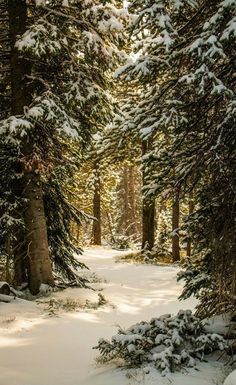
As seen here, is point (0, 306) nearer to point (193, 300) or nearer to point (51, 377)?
point (51, 377)

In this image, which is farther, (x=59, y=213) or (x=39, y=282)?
(x=59, y=213)

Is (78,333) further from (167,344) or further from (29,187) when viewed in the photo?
(29,187)

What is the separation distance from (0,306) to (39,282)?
5.51 ft

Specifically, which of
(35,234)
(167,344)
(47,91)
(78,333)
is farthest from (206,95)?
(35,234)

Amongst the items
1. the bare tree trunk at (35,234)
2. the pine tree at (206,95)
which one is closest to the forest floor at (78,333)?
the bare tree trunk at (35,234)

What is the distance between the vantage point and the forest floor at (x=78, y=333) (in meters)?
5.27

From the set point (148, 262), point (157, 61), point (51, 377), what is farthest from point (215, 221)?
point (148, 262)

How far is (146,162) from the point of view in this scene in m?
7.25

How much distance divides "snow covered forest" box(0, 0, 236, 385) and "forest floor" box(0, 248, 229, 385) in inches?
1.2

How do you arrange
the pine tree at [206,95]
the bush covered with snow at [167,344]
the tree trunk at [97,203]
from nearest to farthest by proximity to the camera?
the pine tree at [206,95] → the bush covered with snow at [167,344] → the tree trunk at [97,203]

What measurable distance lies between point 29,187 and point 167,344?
244 inches

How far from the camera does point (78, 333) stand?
7.98m

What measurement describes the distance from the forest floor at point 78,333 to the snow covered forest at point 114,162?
0.03 meters

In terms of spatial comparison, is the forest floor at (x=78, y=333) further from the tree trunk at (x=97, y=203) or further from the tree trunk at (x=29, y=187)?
the tree trunk at (x=97, y=203)
